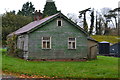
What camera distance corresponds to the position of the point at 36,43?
26.1 metres

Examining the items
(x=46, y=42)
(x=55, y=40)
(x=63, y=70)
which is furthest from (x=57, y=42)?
(x=63, y=70)

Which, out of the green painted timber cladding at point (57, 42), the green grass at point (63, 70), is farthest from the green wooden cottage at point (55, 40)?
the green grass at point (63, 70)

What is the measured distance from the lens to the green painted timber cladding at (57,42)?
1025 inches

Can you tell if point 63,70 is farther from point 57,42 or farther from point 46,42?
point 57,42

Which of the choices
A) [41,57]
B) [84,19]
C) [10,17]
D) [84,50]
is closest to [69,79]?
[41,57]

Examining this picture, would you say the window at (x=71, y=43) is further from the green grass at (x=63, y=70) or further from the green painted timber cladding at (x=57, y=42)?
the green grass at (x=63, y=70)

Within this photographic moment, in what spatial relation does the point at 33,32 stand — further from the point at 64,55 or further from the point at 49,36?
the point at 64,55

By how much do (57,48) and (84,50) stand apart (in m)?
3.61

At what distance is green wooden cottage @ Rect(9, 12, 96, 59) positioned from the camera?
85.4 ft

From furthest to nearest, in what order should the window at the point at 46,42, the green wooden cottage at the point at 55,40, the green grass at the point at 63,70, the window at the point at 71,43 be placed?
the window at the point at 71,43 → the window at the point at 46,42 → the green wooden cottage at the point at 55,40 → the green grass at the point at 63,70

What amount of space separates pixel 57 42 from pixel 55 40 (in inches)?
13.2

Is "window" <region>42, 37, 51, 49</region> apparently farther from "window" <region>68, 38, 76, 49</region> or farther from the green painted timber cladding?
"window" <region>68, 38, 76, 49</region>

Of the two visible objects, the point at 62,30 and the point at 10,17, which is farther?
the point at 10,17

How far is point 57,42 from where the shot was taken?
26859mm
